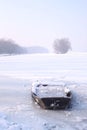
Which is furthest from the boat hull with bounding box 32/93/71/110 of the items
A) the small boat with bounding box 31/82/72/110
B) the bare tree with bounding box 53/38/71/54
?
the bare tree with bounding box 53/38/71/54

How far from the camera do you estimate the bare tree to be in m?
88.6

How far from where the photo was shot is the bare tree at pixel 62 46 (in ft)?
291

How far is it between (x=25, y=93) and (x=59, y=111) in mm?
3818

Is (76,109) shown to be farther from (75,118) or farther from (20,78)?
(20,78)

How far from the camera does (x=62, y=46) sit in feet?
293

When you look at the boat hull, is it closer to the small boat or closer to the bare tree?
the small boat

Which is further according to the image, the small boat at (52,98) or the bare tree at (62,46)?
the bare tree at (62,46)

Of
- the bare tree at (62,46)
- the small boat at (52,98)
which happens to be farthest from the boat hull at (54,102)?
the bare tree at (62,46)

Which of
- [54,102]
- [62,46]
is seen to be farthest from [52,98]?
[62,46]

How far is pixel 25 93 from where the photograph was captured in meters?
14.3

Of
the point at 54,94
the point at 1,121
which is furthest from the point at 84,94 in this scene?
the point at 1,121

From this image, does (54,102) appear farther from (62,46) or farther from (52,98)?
(62,46)

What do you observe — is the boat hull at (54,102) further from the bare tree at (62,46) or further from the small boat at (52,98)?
the bare tree at (62,46)

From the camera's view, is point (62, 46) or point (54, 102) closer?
point (54, 102)
